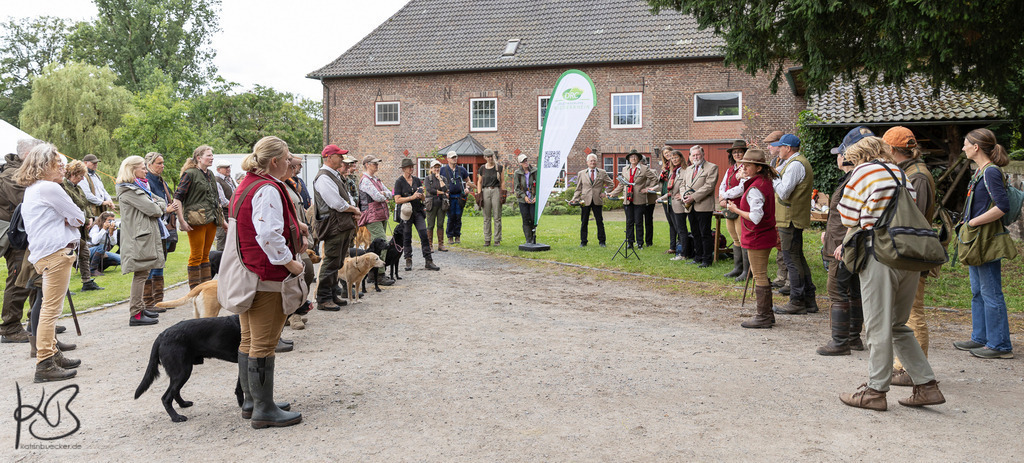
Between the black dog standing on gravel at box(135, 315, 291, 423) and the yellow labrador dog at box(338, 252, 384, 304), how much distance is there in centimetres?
389

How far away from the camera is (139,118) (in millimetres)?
33375

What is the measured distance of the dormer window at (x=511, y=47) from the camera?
31078 millimetres

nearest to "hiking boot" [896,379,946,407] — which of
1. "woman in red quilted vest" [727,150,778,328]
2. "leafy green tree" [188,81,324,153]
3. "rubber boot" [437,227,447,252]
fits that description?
"woman in red quilted vest" [727,150,778,328]

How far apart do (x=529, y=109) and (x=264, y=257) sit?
26992mm

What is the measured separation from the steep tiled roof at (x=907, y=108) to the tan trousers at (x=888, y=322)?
14.9m

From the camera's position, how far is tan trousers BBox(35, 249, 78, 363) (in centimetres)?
563

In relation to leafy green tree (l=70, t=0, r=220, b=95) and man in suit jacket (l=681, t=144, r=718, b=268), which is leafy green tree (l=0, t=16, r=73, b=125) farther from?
man in suit jacket (l=681, t=144, r=718, b=268)

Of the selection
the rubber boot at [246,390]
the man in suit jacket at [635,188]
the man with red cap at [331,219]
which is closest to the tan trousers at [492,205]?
the man in suit jacket at [635,188]

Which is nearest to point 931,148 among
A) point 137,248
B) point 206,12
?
point 137,248

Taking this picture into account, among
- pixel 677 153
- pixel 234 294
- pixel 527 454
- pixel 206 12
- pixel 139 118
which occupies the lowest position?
pixel 527 454

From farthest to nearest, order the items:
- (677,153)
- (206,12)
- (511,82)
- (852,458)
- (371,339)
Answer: (206,12) → (511,82) → (677,153) → (371,339) → (852,458)

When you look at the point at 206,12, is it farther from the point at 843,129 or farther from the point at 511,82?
the point at 843,129

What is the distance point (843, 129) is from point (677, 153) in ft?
31.0

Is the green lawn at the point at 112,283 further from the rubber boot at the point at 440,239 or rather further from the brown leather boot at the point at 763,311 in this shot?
the brown leather boot at the point at 763,311
